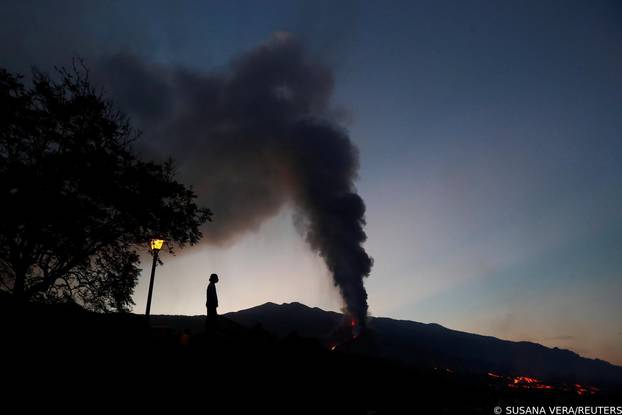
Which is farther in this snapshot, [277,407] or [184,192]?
[184,192]

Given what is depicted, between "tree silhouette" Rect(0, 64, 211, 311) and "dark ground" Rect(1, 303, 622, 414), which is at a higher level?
"tree silhouette" Rect(0, 64, 211, 311)

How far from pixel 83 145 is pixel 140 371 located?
11.8 meters

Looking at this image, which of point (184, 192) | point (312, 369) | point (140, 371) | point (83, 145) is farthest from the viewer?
point (184, 192)

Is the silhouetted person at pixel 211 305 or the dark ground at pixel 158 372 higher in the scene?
the silhouetted person at pixel 211 305

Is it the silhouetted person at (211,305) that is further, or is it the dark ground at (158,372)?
the silhouetted person at (211,305)

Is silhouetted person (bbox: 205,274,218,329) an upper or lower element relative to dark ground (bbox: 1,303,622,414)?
upper

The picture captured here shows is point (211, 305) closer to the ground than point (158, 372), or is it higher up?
higher up

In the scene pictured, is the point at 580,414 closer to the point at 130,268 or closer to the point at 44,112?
the point at 130,268

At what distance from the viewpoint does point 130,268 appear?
1712cm

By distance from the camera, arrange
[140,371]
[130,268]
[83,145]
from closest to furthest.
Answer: [140,371], [83,145], [130,268]

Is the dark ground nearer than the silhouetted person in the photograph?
Yes

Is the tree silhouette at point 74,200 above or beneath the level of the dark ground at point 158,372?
above

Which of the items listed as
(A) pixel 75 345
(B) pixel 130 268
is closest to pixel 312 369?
(A) pixel 75 345

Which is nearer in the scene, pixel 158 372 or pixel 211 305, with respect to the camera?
pixel 158 372
